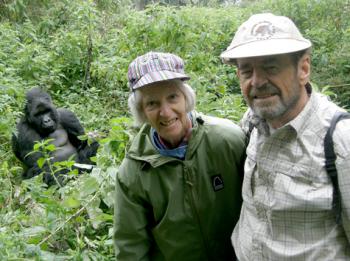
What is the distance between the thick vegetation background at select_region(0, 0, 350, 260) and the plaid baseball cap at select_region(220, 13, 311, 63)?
4.27 ft

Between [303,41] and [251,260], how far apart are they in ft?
2.45

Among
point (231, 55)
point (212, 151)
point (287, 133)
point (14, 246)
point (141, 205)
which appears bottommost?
point (14, 246)

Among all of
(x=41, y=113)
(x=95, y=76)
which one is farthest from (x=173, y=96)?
(x=95, y=76)

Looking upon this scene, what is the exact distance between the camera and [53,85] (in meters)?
6.11

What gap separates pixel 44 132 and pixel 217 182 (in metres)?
3.51

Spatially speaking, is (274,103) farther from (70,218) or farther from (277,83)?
(70,218)

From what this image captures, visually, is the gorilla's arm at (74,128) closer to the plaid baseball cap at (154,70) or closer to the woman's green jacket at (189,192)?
the woman's green jacket at (189,192)

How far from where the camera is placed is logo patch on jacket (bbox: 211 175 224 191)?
1756 mm

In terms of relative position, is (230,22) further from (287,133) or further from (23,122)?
(287,133)

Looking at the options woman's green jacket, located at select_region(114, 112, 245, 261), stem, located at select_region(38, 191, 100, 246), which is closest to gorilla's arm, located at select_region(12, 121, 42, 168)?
stem, located at select_region(38, 191, 100, 246)

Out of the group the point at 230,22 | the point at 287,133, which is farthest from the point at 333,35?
the point at 287,133

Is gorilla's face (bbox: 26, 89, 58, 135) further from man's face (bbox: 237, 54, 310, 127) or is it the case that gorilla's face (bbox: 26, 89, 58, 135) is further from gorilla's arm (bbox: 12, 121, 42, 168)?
man's face (bbox: 237, 54, 310, 127)

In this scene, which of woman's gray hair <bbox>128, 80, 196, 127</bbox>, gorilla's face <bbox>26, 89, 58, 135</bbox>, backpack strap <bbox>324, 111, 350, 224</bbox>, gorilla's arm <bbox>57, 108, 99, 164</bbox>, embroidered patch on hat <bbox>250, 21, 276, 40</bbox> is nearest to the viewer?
backpack strap <bbox>324, 111, 350, 224</bbox>

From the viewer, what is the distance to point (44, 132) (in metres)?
4.89
